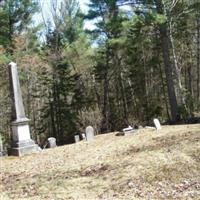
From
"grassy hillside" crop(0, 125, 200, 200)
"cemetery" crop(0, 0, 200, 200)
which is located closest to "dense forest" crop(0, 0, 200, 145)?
"cemetery" crop(0, 0, 200, 200)

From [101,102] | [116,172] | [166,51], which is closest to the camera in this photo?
[116,172]

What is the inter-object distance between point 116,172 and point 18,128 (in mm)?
6575

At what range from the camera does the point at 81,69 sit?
32281 mm

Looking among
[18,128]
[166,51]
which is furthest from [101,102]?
[18,128]

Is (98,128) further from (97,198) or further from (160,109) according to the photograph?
(97,198)

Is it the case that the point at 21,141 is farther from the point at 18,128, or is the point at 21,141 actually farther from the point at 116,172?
the point at 116,172

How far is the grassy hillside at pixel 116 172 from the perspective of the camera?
7.54 meters

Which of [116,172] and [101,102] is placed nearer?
[116,172]

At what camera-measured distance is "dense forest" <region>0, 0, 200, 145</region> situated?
27.5 metres

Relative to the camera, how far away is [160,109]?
2916 centimetres

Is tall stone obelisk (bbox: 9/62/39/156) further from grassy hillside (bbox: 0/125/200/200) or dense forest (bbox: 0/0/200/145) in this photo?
dense forest (bbox: 0/0/200/145)

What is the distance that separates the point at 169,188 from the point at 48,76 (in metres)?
24.3

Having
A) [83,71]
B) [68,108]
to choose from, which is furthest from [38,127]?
[83,71]

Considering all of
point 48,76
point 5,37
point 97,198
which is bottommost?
point 97,198
